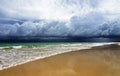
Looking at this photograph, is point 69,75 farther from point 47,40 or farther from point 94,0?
point 94,0

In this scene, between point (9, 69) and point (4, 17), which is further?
point (4, 17)

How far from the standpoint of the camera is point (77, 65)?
2.82 m

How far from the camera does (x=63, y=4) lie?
299 centimetres

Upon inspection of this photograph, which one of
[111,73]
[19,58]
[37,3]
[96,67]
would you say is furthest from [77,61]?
[37,3]

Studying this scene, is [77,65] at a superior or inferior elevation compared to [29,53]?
inferior

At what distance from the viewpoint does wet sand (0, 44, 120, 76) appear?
269 cm

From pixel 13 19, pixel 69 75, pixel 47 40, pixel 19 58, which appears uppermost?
pixel 13 19

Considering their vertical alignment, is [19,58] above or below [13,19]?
below

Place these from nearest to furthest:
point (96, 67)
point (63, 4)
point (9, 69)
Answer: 1. point (9, 69)
2. point (96, 67)
3. point (63, 4)

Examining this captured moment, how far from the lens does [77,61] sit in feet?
9.42

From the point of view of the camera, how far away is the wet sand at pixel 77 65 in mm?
2686

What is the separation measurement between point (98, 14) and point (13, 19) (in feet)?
3.77

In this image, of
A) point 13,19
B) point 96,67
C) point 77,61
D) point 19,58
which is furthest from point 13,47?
point 96,67

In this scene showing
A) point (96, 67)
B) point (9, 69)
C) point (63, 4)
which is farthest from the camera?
point (63, 4)
